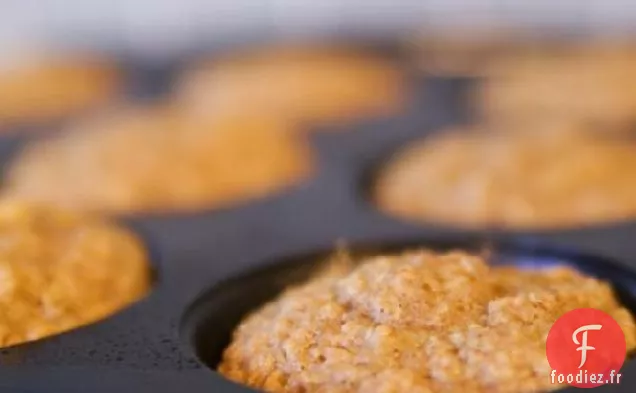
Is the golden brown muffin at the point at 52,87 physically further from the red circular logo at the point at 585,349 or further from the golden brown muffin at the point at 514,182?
the red circular logo at the point at 585,349

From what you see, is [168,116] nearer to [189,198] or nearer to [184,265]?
[189,198]

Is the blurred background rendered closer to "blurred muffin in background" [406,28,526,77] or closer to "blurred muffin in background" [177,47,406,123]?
"blurred muffin in background" [406,28,526,77]

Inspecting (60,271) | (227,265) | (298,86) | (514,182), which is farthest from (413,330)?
(298,86)

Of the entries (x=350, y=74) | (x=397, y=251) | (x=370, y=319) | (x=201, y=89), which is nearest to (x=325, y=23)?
(x=350, y=74)

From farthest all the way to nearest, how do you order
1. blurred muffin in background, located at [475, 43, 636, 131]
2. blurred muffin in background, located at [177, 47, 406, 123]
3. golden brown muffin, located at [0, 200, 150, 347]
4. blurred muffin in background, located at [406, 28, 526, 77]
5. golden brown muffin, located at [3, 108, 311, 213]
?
blurred muffin in background, located at [406, 28, 526, 77] < blurred muffin in background, located at [177, 47, 406, 123] < blurred muffin in background, located at [475, 43, 636, 131] < golden brown muffin, located at [3, 108, 311, 213] < golden brown muffin, located at [0, 200, 150, 347]

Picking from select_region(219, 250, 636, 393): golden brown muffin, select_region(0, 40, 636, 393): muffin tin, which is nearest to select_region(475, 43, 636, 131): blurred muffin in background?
select_region(0, 40, 636, 393): muffin tin

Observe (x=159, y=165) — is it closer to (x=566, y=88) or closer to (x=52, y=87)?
(x=52, y=87)
